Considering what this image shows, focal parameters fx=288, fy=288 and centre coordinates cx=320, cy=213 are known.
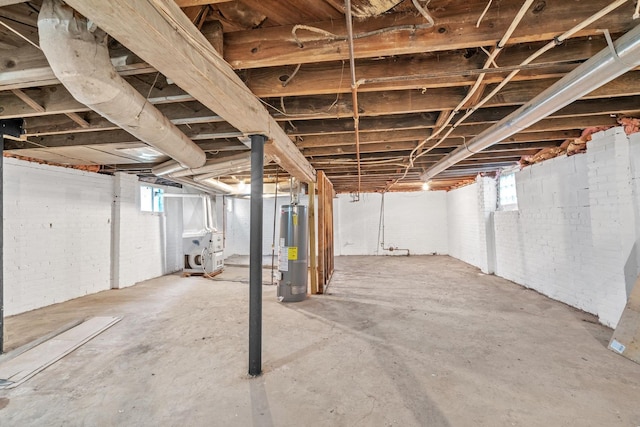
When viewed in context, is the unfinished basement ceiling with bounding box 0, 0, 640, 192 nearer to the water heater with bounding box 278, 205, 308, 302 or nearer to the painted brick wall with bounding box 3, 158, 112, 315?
the painted brick wall with bounding box 3, 158, 112, 315

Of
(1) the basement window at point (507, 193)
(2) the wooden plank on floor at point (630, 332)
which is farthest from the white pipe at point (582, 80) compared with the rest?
(1) the basement window at point (507, 193)

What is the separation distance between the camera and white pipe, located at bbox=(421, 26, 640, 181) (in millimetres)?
1311

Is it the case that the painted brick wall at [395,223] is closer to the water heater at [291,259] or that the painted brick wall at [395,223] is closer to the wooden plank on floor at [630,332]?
the water heater at [291,259]

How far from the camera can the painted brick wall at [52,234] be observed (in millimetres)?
3455

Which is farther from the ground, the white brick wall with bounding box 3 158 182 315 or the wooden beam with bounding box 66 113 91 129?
the wooden beam with bounding box 66 113 91 129

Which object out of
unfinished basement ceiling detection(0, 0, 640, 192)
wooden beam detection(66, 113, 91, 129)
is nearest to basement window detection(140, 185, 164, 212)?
unfinished basement ceiling detection(0, 0, 640, 192)

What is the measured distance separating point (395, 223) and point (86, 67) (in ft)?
25.8

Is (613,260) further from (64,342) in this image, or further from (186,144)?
(64,342)

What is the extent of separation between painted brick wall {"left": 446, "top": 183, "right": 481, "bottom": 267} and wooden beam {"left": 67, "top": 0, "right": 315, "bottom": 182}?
536cm

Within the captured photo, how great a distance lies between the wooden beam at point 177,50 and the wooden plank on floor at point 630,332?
3.26m

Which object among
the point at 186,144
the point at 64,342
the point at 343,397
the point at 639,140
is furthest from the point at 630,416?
the point at 64,342

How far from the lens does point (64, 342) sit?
8.54 feet

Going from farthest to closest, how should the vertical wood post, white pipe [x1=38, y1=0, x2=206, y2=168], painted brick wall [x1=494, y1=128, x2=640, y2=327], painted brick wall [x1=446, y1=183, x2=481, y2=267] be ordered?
painted brick wall [x1=446, y1=183, x2=481, y2=267], the vertical wood post, painted brick wall [x1=494, y1=128, x2=640, y2=327], white pipe [x1=38, y1=0, x2=206, y2=168]

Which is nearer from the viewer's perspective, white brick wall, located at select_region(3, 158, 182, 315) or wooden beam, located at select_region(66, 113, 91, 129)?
wooden beam, located at select_region(66, 113, 91, 129)
